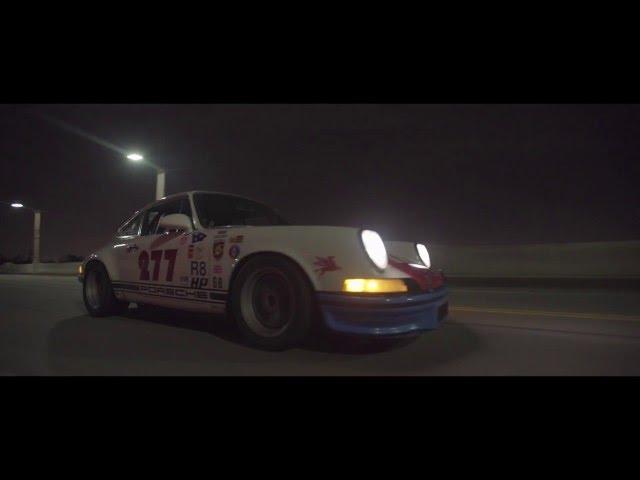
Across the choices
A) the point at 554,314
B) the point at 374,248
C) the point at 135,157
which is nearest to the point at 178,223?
the point at 374,248

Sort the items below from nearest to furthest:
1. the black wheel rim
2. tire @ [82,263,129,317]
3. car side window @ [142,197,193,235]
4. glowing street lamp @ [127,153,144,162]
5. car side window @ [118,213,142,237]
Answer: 1. the black wheel rim
2. car side window @ [142,197,193,235]
3. tire @ [82,263,129,317]
4. car side window @ [118,213,142,237]
5. glowing street lamp @ [127,153,144,162]

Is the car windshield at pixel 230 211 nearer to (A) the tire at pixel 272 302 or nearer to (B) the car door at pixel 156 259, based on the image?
(B) the car door at pixel 156 259

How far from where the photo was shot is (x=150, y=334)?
3.49 m

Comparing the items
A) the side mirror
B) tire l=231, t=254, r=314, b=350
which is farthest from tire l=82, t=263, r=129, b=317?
tire l=231, t=254, r=314, b=350

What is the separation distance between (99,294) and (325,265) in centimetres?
335

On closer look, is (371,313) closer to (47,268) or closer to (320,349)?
(320,349)

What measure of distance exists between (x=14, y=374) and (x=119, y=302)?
207cm

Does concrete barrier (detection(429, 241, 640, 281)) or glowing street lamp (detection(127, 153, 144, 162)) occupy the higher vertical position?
glowing street lamp (detection(127, 153, 144, 162))

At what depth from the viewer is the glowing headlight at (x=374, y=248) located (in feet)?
8.75

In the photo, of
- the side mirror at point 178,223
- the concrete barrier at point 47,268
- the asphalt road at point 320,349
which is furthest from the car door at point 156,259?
the concrete barrier at point 47,268

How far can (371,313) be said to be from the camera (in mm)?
2523

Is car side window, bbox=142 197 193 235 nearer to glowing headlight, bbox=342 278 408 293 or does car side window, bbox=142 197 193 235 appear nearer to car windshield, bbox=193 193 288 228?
car windshield, bbox=193 193 288 228

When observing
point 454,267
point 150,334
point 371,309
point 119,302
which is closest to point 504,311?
point 371,309

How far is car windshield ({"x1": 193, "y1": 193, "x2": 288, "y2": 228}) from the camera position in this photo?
3.86 metres
